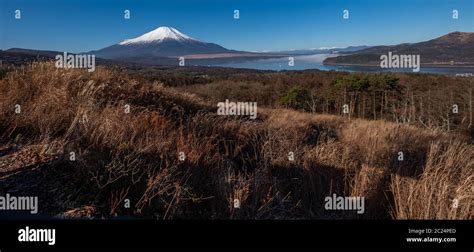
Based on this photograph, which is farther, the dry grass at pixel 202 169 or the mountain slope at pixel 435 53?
the mountain slope at pixel 435 53

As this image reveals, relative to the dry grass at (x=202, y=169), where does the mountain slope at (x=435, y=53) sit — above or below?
above

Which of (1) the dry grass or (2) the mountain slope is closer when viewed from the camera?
(1) the dry grass

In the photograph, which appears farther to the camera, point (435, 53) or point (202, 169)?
point (435, 53)

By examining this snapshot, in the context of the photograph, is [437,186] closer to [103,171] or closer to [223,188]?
[223,188]

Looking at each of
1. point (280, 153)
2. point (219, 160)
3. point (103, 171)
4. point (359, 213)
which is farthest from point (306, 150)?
point (103, 171)

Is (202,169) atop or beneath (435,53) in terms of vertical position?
beneath
